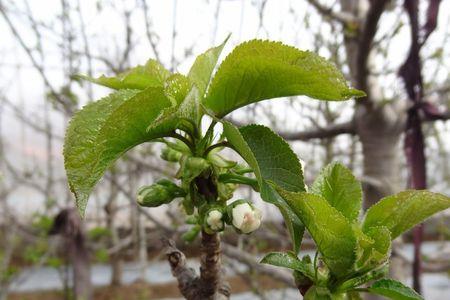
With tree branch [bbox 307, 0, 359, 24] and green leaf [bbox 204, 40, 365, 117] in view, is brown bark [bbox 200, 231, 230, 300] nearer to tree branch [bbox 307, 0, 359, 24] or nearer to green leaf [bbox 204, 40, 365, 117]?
green leaf [bbox 204, 40, 365, 117]

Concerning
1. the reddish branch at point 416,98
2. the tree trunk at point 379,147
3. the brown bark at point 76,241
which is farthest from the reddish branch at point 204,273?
the tree trunk at point 379,147

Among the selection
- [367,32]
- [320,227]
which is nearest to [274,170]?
[320,227]

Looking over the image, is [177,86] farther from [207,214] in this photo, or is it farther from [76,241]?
[76,241]

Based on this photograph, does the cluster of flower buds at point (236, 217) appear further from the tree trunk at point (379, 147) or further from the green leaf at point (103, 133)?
the tree trunk at point (379, 147)

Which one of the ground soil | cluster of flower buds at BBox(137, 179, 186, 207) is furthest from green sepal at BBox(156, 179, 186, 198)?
the ground soil

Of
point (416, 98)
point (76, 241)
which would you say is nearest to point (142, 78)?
point (416, 98)
